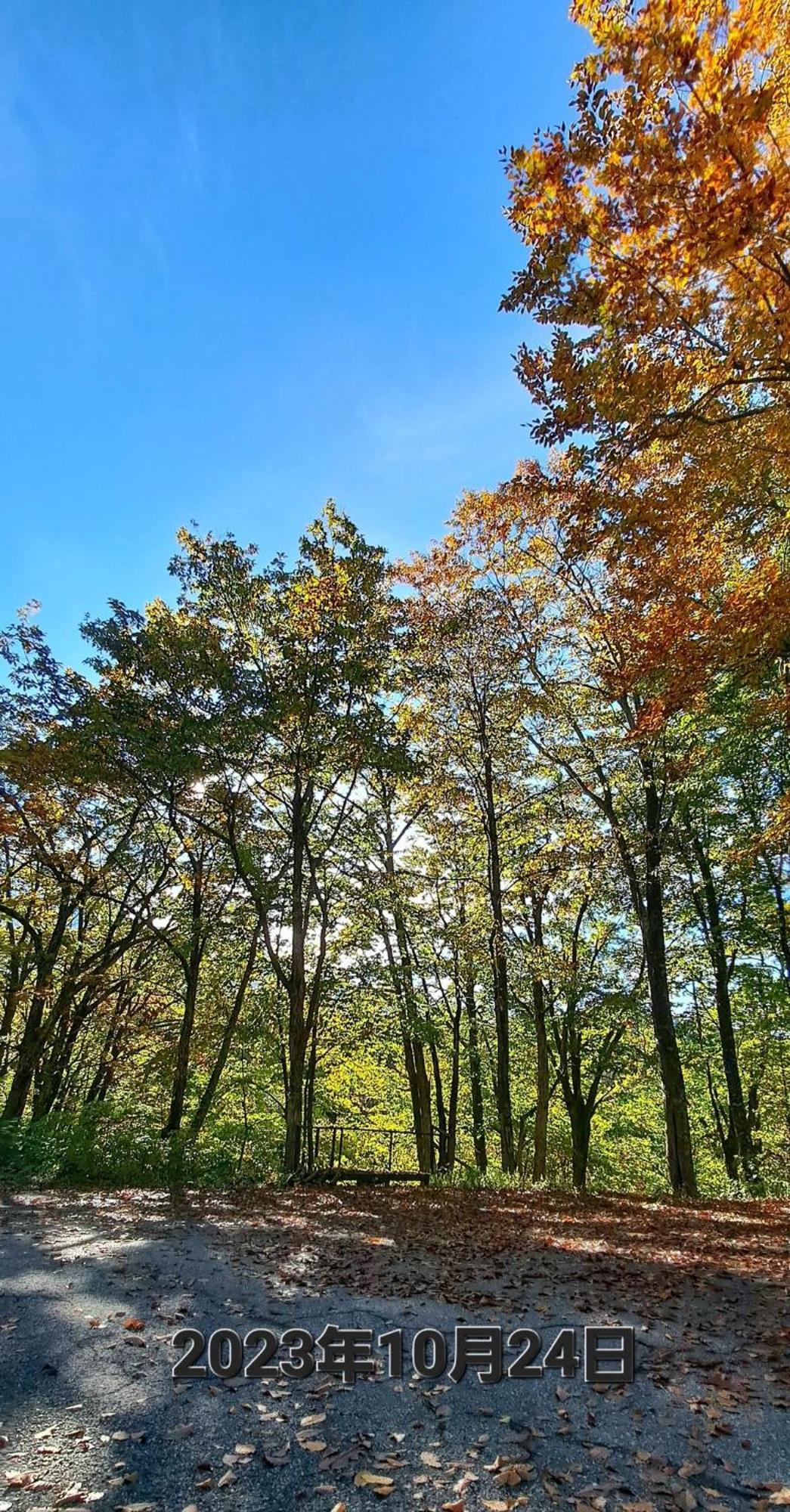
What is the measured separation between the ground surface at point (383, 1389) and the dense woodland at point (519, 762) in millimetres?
4548

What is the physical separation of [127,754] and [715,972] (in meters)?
13.0

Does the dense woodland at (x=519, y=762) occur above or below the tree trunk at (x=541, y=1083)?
above

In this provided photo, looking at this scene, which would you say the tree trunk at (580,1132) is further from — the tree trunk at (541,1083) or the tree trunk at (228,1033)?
the tree trunk at (228,1033)

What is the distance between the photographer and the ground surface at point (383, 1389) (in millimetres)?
2646

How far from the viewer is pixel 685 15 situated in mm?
3727

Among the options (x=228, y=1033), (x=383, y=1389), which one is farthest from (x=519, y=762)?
(x=383, y=1389)

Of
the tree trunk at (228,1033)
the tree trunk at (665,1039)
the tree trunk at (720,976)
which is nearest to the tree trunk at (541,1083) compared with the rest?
the tree trunk at (665,1039)

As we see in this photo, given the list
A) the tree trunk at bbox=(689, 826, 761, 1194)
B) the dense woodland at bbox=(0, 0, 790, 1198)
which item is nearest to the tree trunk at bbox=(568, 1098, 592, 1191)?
the dense woodland at bbox=(0, 0, 790, 1198)

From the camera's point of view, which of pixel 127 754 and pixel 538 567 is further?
pixel 538 567

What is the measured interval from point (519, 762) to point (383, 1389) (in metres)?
11.5

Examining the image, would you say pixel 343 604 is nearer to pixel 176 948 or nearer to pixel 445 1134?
pixel 176 948

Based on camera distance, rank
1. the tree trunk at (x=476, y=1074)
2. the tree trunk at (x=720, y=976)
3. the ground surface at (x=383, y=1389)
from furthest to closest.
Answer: the tree trunk at (x=476, y=1074) → the tree trunk at (x=720, y=976) → the ground surface at (x=383, y=1389)

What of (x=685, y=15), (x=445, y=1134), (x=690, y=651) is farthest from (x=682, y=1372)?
(x=445, y=1134)

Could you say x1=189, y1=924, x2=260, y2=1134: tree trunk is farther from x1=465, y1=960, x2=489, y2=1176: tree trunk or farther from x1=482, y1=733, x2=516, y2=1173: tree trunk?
x1=465, y1=960, x2=489, y2=1176: tree trunk
